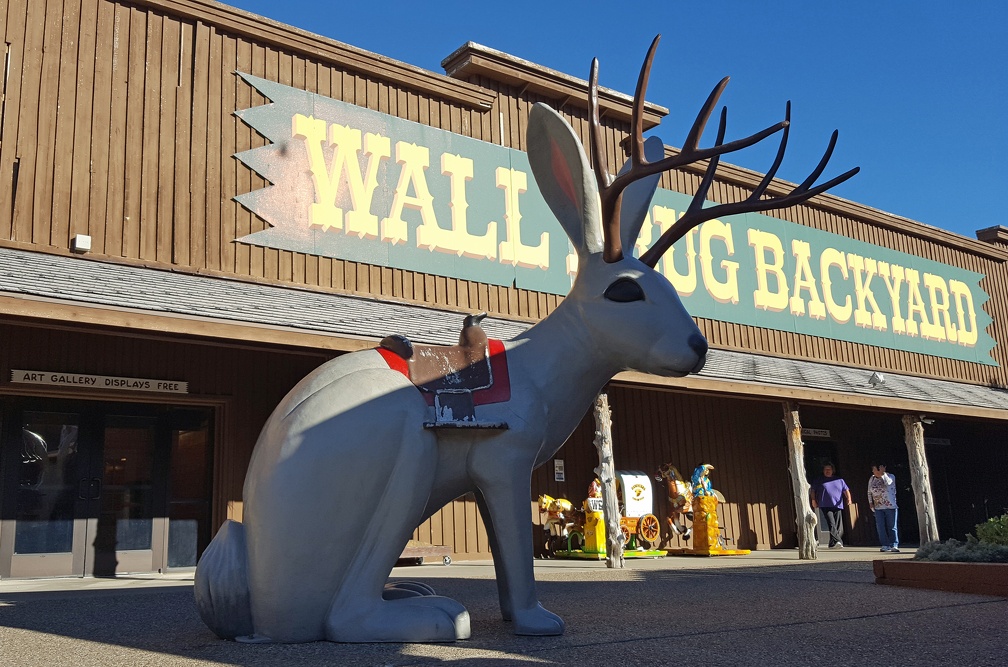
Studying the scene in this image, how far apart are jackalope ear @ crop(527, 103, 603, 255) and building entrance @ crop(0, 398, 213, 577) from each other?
767cm

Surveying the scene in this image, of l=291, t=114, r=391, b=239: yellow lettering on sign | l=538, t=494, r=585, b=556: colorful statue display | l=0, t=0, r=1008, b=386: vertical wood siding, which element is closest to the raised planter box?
l=538, t=494, r=585, b=556: colorful statue display

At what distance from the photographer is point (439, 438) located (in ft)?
12.0

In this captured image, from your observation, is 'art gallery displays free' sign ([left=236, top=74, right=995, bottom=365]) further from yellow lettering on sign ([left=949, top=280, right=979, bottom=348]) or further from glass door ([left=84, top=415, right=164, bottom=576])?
glass door ([left=84, top=415, right=164, bottom=576])

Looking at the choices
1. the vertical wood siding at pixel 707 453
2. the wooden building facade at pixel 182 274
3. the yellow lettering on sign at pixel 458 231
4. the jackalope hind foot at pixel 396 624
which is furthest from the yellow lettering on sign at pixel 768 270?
the jackalope hind foot at pixel 396 624

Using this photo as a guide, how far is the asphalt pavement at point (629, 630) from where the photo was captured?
10.2 ft

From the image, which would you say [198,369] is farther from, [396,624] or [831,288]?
[831,288]

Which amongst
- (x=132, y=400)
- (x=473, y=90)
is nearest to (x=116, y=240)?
(x=132, y=400)

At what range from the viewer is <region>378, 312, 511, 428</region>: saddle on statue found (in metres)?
3.66

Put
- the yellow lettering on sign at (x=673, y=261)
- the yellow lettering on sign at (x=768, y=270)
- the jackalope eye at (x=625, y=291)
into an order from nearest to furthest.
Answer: the jackalope eye at (x=625, y=291) → the yellow lettering on sign at (x=673, y=261) → the yellow lettering on sign at (x=768, y=270)

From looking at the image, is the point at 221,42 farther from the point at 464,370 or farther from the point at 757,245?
the point at 757,245

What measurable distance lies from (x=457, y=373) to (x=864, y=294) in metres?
15.5

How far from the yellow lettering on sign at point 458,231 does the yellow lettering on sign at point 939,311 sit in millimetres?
11134

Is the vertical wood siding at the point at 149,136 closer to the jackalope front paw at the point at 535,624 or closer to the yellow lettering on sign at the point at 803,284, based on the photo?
the yellow lettering on sign at the point at 803,284

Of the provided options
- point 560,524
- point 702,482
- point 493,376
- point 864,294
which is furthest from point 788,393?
point 493,376
